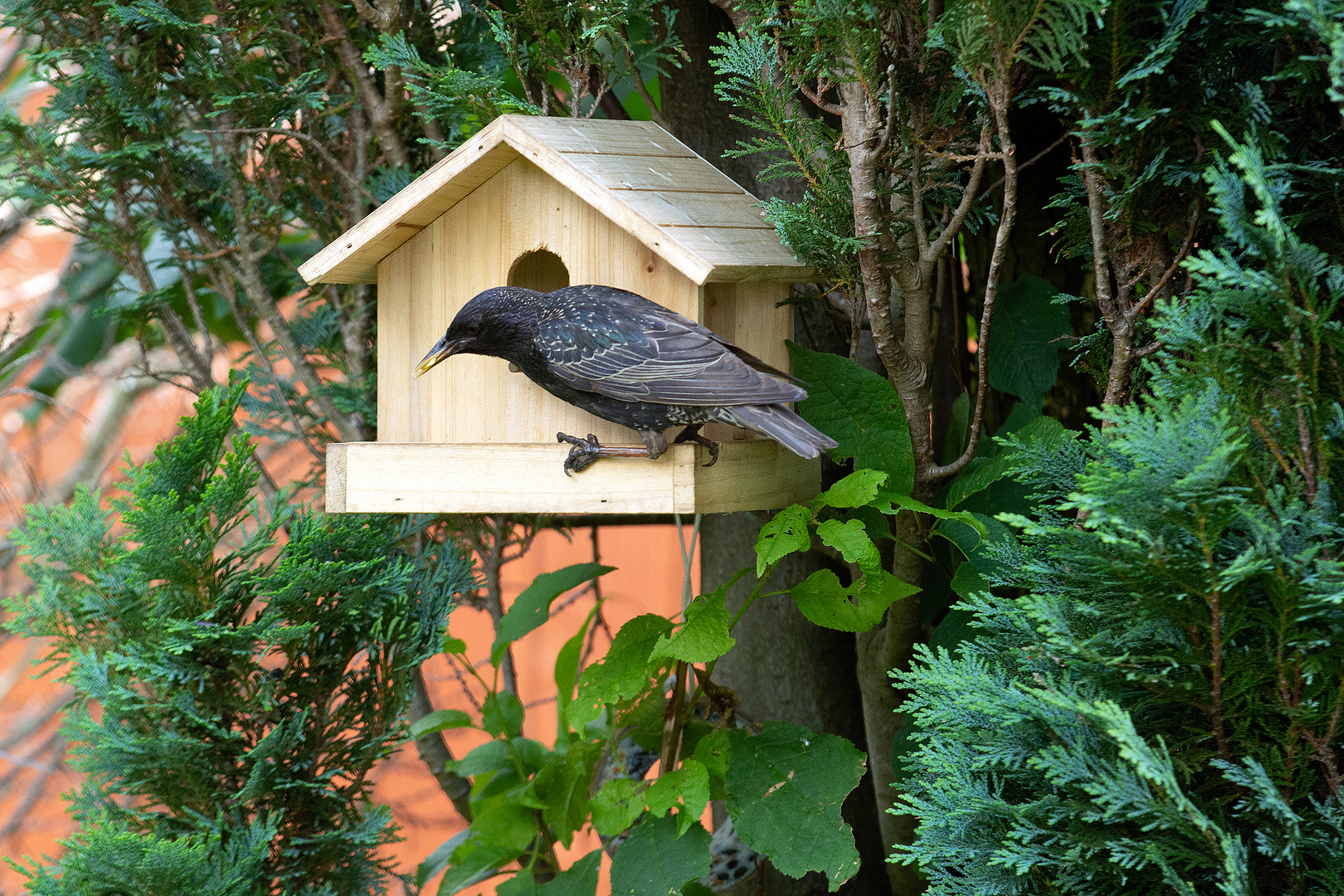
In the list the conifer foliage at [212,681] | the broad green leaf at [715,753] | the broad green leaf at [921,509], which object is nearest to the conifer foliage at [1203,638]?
the broad green leaf at [921,509]

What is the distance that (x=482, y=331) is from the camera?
1.42 m

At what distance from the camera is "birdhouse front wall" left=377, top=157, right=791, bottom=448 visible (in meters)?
1.48

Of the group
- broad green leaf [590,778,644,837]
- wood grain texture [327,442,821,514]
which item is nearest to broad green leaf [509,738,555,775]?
broad green leaf [590,778,644,837]

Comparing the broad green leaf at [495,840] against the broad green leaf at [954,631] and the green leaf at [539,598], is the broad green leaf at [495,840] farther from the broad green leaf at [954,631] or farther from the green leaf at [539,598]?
the broad green leaf at [954,631]

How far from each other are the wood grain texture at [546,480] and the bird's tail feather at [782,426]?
3.9 inches

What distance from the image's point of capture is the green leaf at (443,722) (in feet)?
6.22

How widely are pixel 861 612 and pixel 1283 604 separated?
55 cm

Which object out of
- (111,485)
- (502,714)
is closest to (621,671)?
(502,714)

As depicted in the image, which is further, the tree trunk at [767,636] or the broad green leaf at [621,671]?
the tree trunk at [767,636]

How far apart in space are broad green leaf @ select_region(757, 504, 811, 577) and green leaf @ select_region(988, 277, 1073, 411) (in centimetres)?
49

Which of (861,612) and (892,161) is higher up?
(892,161)

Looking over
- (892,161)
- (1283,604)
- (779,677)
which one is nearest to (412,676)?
(779,677)

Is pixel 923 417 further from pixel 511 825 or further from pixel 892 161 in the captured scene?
pixel 511 825

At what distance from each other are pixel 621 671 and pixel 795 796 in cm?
32
